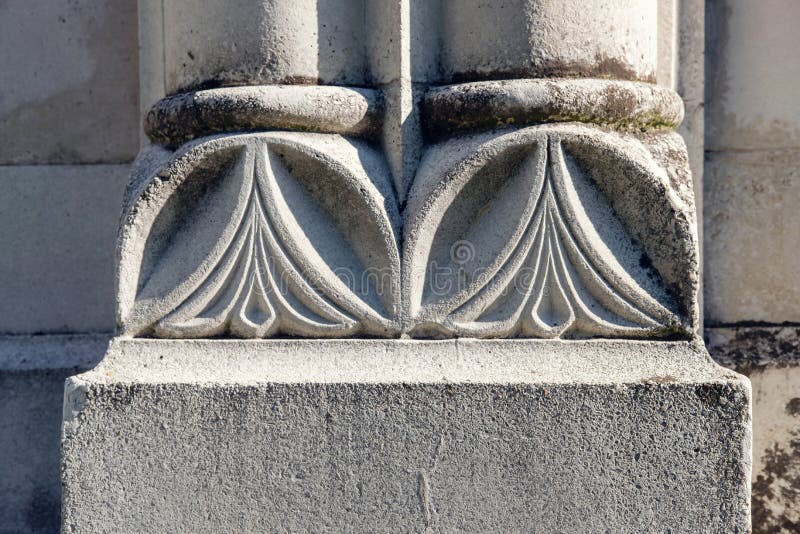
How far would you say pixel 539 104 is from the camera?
1383 mm

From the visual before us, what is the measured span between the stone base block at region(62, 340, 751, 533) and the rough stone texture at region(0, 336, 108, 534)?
0.67 meters

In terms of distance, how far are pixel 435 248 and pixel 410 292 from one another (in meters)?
0.09

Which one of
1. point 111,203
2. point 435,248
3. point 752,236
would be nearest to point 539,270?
point 435,248

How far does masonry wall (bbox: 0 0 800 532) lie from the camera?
6.18ft

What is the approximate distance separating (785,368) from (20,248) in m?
1.82

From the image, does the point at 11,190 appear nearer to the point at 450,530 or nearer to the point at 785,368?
the point at 450,530

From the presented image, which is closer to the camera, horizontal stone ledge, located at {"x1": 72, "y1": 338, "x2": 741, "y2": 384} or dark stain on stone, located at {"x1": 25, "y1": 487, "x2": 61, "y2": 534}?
horizontal stone ledge, located at {"x1": 72, "y1": 338, "x2": 741, "y2": 384}

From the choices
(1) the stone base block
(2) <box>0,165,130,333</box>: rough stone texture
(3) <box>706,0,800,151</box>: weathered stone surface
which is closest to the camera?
(1) the stone base block

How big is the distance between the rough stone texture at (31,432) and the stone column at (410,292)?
66 cm

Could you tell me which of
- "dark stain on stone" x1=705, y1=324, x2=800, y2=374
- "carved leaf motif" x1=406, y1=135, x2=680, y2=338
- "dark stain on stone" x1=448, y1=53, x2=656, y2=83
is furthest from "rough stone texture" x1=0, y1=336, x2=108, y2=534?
"dark stain on stone" x1=705, y1=324, x2=800, y2=374

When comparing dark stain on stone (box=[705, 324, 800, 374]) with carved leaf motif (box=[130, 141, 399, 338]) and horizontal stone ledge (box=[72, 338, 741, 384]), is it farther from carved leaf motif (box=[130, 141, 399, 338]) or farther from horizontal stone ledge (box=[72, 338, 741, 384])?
carved leaf motif (box=[130, 141, 399, 338])

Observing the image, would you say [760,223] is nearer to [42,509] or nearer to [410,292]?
[410,292]

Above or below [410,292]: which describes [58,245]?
above

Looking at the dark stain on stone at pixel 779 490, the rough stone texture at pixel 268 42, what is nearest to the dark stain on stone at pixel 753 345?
the dark stain on stone at pixel 779 490
